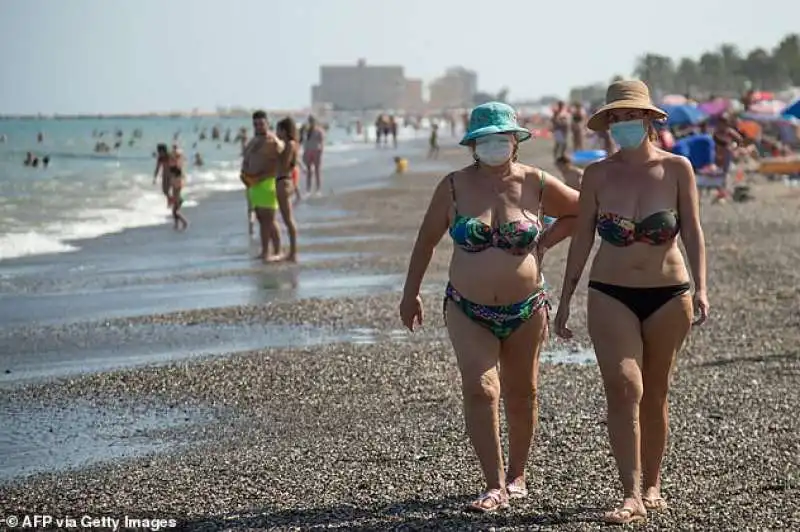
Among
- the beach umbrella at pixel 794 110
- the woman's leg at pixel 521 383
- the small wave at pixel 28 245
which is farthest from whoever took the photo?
the small wave at pixel 28 245


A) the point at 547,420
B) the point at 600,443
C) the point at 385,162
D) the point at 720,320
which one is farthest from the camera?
the point at 385,162

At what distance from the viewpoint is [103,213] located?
2784 centimetres

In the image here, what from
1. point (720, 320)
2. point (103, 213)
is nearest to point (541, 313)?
point (720, 320)

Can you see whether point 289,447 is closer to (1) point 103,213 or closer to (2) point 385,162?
(1) point 103,213

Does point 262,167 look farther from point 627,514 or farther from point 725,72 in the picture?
point 725,72

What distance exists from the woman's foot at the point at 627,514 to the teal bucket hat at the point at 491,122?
1597 mm

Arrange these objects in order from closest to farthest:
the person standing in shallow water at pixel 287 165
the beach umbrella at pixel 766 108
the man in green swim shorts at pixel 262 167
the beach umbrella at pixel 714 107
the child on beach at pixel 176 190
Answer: the man in green swim shorts at pixel 262 167
the person standing in shallow water at pixel 287 165
the child on beach at pixel 176 190
the beach umbrella at pixel 766 108
the beach umbrella at pixel 714 107

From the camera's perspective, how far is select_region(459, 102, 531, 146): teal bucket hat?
564 cm

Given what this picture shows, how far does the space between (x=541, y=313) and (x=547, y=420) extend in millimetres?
1825

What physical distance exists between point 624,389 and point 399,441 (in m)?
1.85

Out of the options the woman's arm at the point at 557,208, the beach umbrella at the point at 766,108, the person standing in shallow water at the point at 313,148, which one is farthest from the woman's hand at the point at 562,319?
the beach umbrella at the point at 766,108

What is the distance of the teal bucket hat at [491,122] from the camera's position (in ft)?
18.5

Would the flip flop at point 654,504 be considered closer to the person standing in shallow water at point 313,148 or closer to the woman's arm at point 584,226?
the woman's arm at point 584,226

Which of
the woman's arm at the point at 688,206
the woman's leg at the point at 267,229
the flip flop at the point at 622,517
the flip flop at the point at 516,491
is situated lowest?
the woman's leg at the point at 267,229
